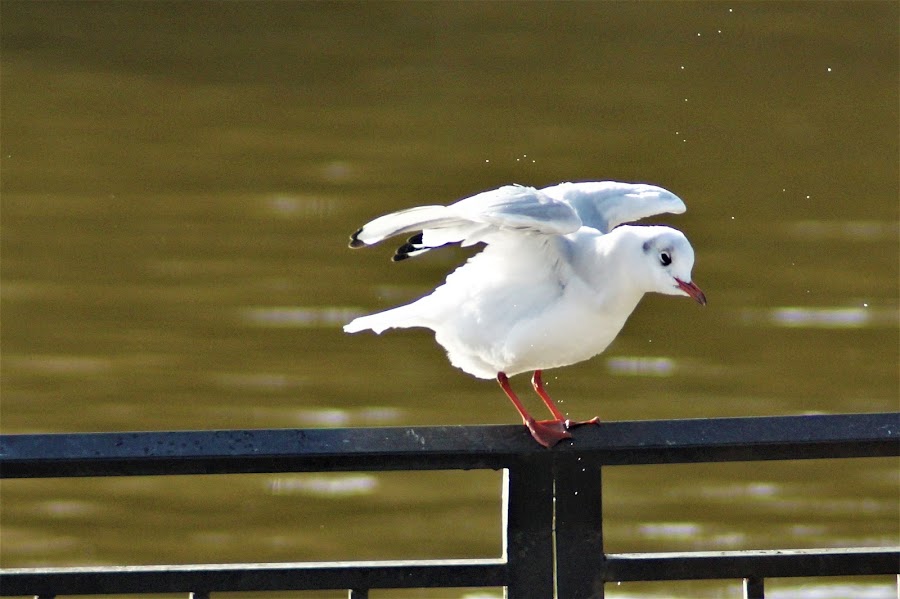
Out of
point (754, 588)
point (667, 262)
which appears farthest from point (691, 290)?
point (754, 588)

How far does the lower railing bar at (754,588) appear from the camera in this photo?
2.75m

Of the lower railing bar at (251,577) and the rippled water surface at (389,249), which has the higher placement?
the rippled water surface at (389,249)

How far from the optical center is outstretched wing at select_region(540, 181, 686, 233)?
4.55 m

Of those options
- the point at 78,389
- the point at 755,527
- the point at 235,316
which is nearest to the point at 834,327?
the point at 755,527

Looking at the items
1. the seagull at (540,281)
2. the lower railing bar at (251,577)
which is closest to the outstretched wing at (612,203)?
the seagull at (540,281)

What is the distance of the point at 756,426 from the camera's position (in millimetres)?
2711

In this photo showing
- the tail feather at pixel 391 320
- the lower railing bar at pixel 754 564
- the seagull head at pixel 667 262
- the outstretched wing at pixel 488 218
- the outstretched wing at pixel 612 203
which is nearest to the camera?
the lower railing bar at pixel 754 564

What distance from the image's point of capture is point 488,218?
12.3 feet

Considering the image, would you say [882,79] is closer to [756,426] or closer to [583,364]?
[583,364]

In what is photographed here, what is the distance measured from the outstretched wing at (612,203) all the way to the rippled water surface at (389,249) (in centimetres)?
311

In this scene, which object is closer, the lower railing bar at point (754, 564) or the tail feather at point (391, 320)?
the lower railing bar at point (754, 564)

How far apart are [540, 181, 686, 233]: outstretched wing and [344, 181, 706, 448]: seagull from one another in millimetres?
402

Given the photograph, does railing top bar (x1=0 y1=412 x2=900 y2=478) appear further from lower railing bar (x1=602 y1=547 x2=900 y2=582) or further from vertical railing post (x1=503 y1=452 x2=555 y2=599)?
lower railing bar (x1=602 y1=547 x2=900 y2=582)

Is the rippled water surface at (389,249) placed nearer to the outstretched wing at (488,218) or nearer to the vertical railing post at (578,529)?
the outstretched wing at (488,218)
